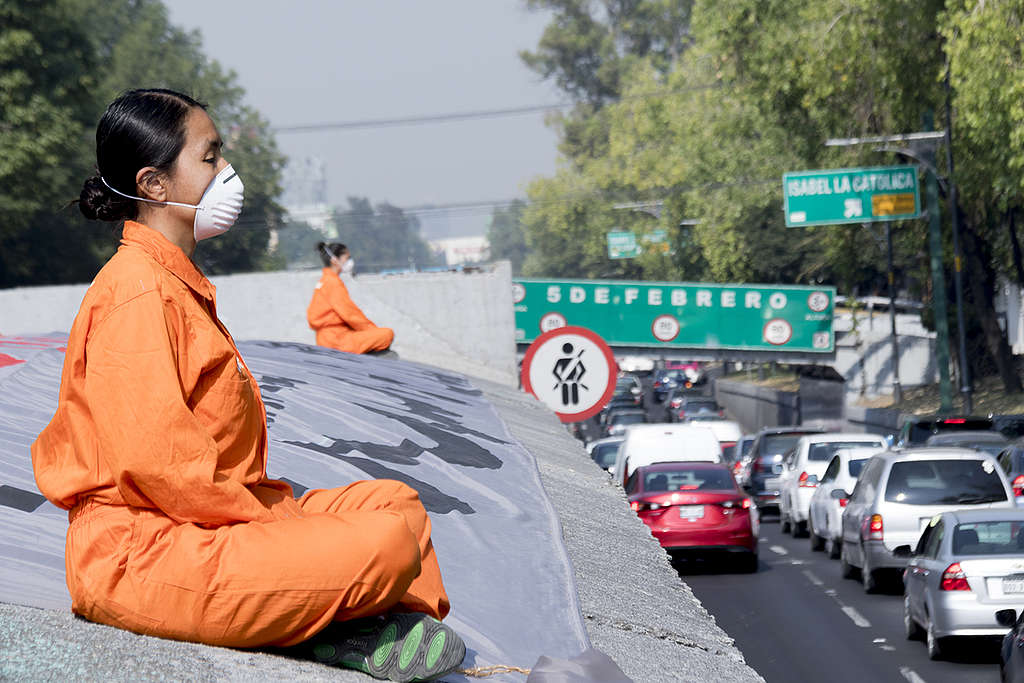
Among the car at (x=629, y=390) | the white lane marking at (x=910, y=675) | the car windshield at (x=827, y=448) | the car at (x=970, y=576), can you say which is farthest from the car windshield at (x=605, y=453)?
the car at (x=629, y=390)

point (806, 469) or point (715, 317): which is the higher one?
point (715, 317)

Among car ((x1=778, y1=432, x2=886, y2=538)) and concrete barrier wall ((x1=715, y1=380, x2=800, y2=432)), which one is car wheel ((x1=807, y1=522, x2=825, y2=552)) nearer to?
car ((x1=778, y1=432, x2=886, y2=538))

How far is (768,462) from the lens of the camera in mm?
31359

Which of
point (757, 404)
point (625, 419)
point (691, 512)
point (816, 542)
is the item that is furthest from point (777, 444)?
point (757, 404)

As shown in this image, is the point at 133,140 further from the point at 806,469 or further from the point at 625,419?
the point at 625,419

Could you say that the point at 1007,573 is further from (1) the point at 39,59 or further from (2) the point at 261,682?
(1) the point at 39,59

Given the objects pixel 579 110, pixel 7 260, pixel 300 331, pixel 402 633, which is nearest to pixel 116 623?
pixel 402 633

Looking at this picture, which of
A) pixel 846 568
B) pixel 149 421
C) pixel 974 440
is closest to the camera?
pixel 149 421

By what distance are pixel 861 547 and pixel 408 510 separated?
573 inches

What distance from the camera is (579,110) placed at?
9931 centimetres

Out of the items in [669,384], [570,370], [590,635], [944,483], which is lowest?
[669,384]

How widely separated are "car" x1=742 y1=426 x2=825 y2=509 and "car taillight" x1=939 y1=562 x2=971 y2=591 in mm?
18868

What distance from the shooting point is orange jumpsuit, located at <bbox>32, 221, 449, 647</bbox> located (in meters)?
3.34

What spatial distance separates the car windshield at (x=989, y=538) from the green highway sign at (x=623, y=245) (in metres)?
71.5
